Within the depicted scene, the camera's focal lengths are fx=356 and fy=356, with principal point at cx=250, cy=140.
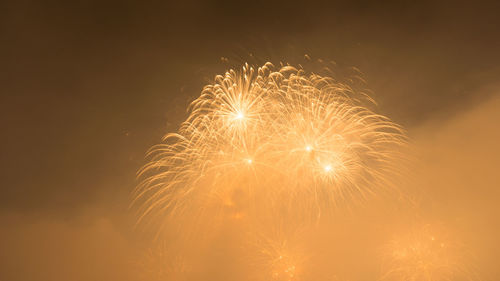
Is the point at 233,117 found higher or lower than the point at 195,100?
lower

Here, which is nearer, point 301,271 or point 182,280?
point 301,271

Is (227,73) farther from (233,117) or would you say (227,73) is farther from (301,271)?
(301,271)

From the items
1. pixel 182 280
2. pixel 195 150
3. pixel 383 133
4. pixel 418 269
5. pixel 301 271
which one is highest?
pixel 195 150

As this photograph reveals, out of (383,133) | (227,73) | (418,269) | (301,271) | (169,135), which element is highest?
(227,73)

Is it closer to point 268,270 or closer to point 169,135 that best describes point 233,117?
point 169,135

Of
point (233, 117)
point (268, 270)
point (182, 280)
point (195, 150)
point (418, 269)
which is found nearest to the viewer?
point (233, 117)

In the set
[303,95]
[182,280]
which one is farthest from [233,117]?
[182,280]

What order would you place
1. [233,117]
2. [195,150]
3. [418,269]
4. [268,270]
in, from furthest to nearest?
[268,270]
[418,269]
[195,150]
[233,117]

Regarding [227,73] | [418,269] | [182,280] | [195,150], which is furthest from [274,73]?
[182,280]

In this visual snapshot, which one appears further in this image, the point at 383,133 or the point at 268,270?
the point at 268,270
